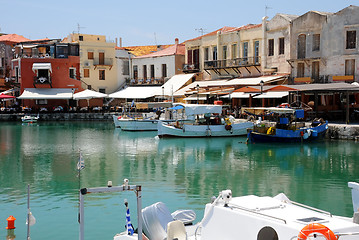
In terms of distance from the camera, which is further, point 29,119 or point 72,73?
point 72,73

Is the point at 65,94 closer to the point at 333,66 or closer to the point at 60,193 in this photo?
the point at 333,66

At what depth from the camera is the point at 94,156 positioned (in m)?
25.2

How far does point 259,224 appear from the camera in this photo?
6.99 m

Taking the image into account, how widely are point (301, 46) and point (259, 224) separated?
33.6 metres

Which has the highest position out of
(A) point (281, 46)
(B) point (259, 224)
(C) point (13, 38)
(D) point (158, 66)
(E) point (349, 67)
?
(C) point (13, 38)

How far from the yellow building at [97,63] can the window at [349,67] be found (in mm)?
29929

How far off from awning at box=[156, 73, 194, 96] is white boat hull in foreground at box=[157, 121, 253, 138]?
45.5 ft

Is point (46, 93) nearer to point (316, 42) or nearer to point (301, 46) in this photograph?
point (301, 46)

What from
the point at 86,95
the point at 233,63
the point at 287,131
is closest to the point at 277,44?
the point at 233,63

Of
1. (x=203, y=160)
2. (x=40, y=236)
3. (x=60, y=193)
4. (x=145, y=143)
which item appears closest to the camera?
(x=40, y=236)

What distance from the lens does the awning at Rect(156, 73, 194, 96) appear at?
159 ft

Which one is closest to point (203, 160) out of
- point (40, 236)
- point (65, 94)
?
point (40, 236)

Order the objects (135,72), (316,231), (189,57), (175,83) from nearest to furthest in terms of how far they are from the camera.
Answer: (316,231)
(175,83)
(189,57)
(135,72)

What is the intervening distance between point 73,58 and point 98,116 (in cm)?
865
